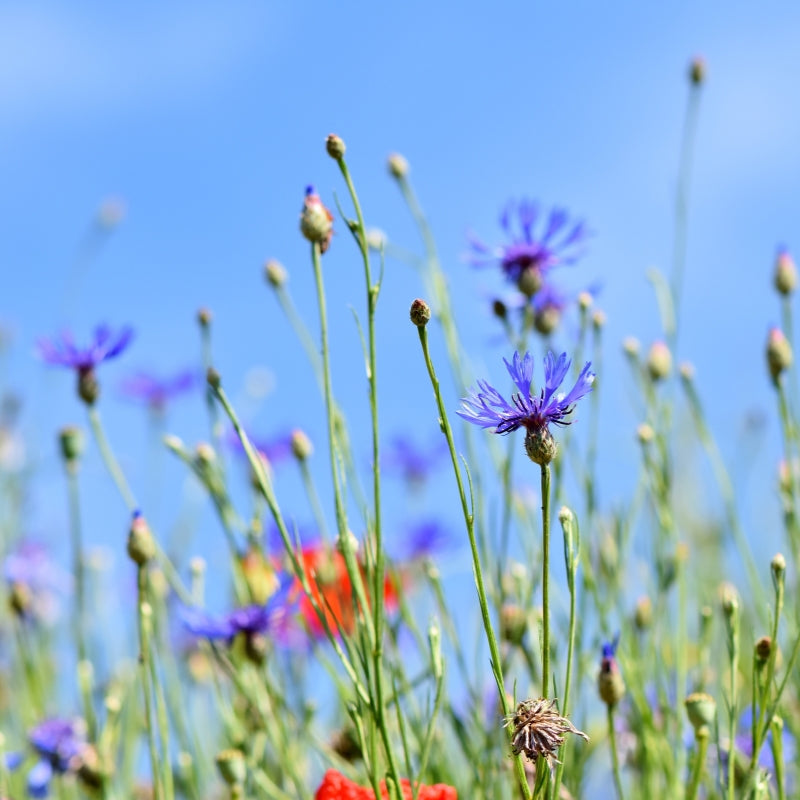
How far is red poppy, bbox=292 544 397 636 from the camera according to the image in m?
1.09

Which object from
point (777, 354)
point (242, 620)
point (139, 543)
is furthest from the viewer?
point (777, 354)

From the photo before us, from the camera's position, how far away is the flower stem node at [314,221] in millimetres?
954

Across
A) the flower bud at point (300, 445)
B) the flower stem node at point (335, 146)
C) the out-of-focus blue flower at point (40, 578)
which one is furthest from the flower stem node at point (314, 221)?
the out-of-focus blue flower at point (40, 578)

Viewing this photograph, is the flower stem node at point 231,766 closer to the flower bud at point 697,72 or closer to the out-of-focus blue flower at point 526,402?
the out-of-focus blue flower at point 526,402

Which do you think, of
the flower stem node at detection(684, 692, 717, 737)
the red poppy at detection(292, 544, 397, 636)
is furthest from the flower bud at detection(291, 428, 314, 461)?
the flower stem node at detection(684, 692, 717, 737)

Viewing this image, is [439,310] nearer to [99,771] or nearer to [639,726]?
[639,726]

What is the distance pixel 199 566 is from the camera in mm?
1290

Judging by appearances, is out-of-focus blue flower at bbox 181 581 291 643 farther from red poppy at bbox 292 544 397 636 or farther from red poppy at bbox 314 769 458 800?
red poppy at bbox 314 769 458 800

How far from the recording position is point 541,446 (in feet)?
2.32

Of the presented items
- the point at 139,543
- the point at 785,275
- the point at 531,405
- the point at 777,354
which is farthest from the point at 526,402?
the point at 785,275

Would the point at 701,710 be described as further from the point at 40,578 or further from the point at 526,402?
the point at 40,578

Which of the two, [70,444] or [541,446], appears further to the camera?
[70,444]

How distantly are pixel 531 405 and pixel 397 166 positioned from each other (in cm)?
78

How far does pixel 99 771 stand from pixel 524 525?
0.58 m
